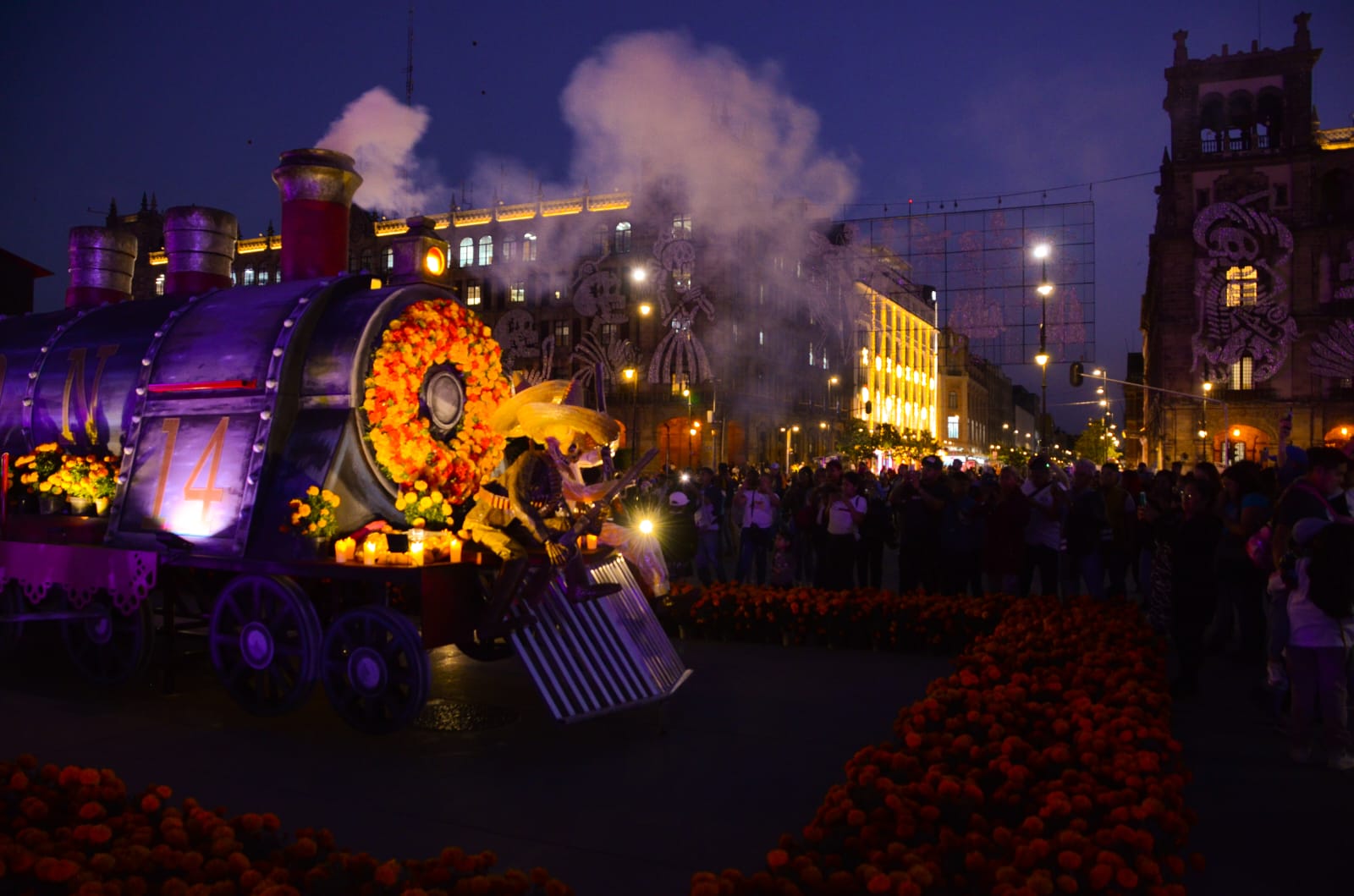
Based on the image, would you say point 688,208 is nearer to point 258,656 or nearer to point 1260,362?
point 258,656

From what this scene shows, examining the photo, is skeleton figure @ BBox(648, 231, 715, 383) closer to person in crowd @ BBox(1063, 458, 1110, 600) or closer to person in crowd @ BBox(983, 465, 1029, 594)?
person in crowd @ BBox(983, 465, 1029, 594)

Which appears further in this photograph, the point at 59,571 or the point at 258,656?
the point at 59,571

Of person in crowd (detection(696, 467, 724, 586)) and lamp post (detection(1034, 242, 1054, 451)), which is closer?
person in crowd (detection(696, 467, 724, 586))

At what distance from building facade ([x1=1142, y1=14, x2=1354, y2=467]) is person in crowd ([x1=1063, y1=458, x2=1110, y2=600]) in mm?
44032

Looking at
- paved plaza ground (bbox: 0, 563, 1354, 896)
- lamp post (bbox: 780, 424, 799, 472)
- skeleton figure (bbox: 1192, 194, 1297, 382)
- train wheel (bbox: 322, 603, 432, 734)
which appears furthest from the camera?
lamp post (bbox: 780, 424, 799, 472)

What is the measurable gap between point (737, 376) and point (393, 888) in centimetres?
4147

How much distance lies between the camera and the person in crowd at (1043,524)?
36.4 feet

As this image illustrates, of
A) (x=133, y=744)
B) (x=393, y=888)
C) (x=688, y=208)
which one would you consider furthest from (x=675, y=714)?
(x=688, y=208)

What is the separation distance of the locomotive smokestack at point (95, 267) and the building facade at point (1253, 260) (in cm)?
5097

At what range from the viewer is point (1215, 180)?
174 feet

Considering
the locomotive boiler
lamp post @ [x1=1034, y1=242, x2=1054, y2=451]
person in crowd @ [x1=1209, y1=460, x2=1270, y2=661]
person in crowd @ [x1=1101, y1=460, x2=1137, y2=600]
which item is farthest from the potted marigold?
lamp post @ [x1=1034, y1=242, x2=1054, y2=451]

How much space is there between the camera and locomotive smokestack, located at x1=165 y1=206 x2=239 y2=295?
10180mm

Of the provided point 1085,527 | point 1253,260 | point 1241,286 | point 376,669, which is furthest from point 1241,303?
point 376,669

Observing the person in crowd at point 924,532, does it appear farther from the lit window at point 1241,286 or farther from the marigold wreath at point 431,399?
the lit window at point 1241,286
